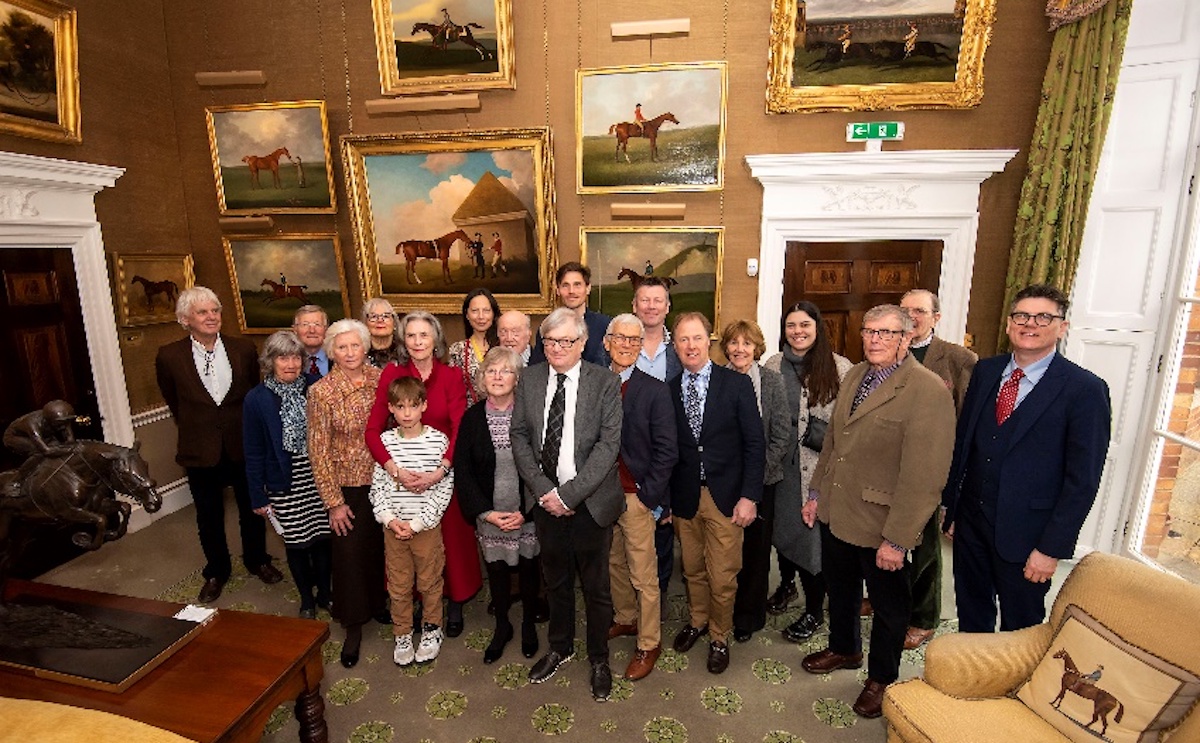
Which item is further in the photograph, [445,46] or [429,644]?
[445,46]

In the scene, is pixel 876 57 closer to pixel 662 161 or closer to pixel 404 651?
pixel 662 161

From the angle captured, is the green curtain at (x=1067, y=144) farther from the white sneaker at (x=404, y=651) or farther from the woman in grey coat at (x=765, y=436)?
the white sneaker at (x=404, y=651)

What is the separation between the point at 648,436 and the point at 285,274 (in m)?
4.57

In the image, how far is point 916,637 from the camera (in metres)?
3.37

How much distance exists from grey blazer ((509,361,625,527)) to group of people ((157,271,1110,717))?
Answer: 0.4 inches

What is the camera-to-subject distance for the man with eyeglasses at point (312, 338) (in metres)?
3.66

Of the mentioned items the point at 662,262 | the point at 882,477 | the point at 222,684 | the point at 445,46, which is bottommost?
the point at 222,684

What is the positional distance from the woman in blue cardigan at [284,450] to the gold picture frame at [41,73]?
2.93 meters

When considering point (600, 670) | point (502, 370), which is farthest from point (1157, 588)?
point (502, 370)

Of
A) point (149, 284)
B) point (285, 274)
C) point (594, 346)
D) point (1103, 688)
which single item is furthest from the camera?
point (285, 274)

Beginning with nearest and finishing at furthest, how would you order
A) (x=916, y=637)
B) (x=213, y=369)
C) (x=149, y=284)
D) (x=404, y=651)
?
1. (x=404, y=651)
2. (x=916, y=637)
3. (x=213, y=369)
4. (x=149, y=284)

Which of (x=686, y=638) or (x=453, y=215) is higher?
(x=453, y=215)

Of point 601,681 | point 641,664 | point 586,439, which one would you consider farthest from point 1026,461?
point 601,681

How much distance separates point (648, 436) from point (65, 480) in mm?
2305
